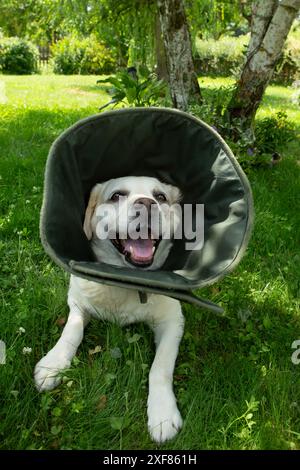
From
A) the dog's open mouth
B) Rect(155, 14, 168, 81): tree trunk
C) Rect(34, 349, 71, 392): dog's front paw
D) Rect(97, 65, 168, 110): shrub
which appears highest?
Rect(155, 14, 168, 81): tree trunk

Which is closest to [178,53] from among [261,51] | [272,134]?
[261,51]

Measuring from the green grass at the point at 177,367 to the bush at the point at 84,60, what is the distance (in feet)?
66.0

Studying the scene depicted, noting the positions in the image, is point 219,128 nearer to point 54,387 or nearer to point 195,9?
point 54,387

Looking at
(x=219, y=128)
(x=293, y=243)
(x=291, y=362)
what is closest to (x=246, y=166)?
(x=219, y=128)

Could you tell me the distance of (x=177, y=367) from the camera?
92.4 inches

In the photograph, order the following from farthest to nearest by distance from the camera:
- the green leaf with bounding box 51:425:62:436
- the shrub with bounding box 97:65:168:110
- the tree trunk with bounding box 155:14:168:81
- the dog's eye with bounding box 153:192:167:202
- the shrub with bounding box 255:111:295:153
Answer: the tree trunk with bounding box 155:14:168:81 → the shrub with bounding box 255:111:295:153 → the shrub with bounding box 97:65:168:110 → the dog's eye with bounding box 153:192:167:202 → the green leaf with bounding box 51:425:62:436

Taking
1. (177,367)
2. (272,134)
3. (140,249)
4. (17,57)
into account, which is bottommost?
(177,367)

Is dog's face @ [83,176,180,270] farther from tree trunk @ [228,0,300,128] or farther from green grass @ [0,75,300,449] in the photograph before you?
tree trunk @ [228,0,300,128]

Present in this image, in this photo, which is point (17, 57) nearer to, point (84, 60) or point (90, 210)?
point (84, 60)

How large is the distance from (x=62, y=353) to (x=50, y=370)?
0.43 feet

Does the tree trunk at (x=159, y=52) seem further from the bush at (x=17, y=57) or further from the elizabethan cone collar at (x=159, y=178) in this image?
the bush at (x=17, y=57)

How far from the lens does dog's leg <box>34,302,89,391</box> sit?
211cm

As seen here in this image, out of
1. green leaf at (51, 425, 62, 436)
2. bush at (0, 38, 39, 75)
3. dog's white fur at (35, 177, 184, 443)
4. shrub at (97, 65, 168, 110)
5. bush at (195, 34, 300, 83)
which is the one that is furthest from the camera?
bush at (0, 38, 39, 75)

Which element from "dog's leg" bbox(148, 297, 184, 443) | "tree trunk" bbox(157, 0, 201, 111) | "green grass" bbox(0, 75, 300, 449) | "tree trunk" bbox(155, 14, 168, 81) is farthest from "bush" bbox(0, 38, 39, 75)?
"dog's leg" bbox(148, 297, 184, 443)
